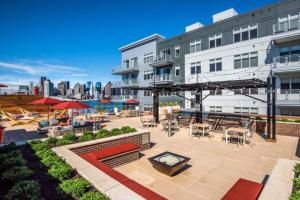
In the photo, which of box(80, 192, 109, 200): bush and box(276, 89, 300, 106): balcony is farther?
box(276, 89, 300, 106): balcony

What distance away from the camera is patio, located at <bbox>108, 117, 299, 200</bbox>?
502 centimetres

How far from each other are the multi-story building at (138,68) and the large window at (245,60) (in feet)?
44.8

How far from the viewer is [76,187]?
3463 mm

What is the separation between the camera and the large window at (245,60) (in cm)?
1875

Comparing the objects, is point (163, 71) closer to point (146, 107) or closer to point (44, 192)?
point (146, 107)

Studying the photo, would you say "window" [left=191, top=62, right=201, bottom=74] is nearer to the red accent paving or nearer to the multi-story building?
the multi-story building

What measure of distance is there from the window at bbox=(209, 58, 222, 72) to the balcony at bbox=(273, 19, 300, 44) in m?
6.03

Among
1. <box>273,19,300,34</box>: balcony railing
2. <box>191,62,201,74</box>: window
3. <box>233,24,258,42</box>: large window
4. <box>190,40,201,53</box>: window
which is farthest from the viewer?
<box>190,40,201,53</box>: window

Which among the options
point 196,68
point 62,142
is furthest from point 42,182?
point 196,68

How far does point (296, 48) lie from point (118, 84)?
27253 millimetres

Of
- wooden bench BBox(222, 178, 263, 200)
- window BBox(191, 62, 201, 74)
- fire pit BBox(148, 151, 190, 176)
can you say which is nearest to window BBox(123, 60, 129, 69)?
window BBox(191, 62, 201, 74)

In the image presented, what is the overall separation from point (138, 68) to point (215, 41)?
1486 cm

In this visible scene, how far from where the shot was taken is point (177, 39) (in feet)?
86.7

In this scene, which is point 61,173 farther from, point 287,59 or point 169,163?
point 287,59
